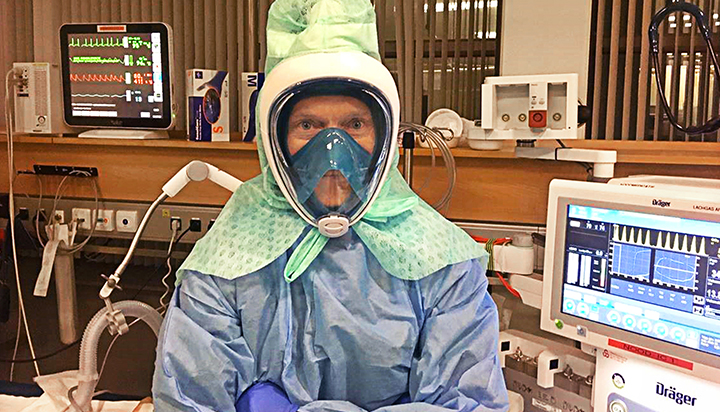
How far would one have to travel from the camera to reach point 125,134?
2725 mm

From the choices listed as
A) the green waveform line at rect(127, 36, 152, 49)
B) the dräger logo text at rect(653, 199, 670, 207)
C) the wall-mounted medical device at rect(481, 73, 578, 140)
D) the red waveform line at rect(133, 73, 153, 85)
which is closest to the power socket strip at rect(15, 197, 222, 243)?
the red waveform line at rect(133, 73, 153, 85)

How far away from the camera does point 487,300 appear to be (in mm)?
1312

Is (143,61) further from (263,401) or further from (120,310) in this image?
(263,401)

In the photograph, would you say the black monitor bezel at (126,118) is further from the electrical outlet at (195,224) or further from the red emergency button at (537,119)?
the red emergency button at (537,119)

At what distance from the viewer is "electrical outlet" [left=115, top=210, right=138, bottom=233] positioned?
2.71 m

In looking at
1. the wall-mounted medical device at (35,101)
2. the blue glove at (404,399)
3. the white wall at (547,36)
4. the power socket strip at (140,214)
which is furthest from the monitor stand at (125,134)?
the blue glove at (404,399)

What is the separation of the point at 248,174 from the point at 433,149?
2.43 feet

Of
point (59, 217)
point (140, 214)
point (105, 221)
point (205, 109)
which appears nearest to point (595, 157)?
point (205, 109)

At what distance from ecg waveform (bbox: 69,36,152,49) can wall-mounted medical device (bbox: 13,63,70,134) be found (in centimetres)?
17

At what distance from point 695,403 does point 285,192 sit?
3.09 feet

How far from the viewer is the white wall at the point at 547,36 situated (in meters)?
2.70

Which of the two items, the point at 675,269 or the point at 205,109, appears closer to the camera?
the point at 675,269

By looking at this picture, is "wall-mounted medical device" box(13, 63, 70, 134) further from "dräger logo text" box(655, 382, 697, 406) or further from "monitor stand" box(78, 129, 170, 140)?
"dräger logo text" box(655, 382, 697, 406)

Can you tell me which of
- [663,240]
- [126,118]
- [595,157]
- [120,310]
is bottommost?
[120,310]
